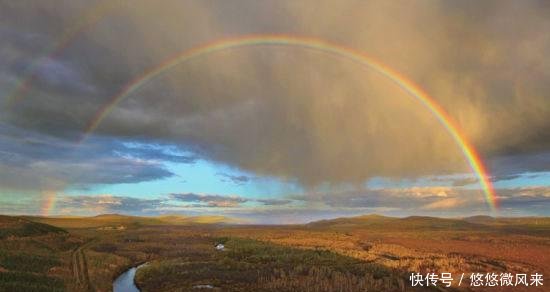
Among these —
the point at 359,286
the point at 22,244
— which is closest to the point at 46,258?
the point at 22,244

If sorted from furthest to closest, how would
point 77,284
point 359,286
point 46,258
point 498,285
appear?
point 46,258, point 498,285, point 359,286, point 77,284

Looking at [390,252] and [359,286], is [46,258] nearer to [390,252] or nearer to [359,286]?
[359,286]

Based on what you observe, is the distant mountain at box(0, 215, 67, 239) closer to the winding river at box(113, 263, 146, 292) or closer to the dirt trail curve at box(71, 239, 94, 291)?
the dirt trail curve at box(71, 239, 94, 291)

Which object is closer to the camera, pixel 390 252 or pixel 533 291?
pixel 533 291

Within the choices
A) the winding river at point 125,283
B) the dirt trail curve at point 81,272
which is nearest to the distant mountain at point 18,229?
the dirt trail curve at point 81,272

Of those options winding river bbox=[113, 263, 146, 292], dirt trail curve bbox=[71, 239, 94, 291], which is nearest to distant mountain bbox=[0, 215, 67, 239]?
dirt trail curve bbox=[71, 239, 94, 291]

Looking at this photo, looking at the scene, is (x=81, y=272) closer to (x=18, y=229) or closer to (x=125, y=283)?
(x=125, y=283)

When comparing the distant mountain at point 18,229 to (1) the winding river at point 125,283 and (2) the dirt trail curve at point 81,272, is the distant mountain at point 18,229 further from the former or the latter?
(1) the winding river at point 125,283

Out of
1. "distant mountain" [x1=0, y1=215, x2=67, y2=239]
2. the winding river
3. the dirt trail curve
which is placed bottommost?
the winding river
